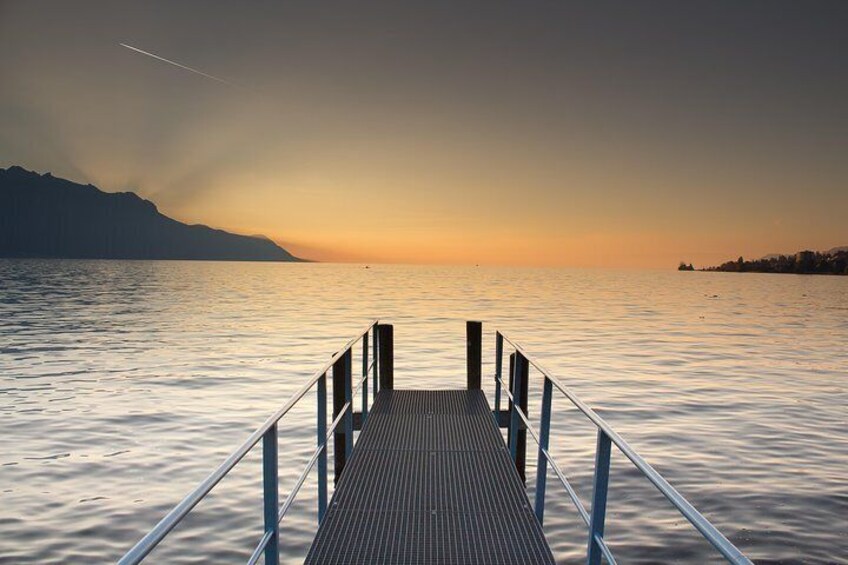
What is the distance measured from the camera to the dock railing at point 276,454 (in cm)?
246

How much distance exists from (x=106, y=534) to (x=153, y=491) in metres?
1.58

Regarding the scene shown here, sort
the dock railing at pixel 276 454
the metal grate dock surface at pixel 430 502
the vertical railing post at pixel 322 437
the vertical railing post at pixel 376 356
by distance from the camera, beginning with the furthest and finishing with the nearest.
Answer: the vertical railing post at pixel 376 356 < the vertical railing post at pixel 322 437 < the metal grate dock surface at pixel 430 502 < the dock railing at pixel 276 454

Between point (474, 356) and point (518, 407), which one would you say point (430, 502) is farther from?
point (474, 356)

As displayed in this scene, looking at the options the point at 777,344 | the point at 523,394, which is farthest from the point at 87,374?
the point at 777,344

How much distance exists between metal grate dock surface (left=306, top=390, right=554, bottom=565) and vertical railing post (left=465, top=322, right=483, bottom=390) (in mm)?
2485

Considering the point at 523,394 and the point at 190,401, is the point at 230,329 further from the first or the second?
the point at 523,394

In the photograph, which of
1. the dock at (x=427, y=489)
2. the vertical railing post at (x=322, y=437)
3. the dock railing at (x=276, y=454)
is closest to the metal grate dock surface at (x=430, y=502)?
the dock at (x=427, y=489)

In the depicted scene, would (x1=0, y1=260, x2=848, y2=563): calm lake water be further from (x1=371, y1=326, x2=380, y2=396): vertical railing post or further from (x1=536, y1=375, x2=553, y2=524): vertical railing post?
(x1=536, y1=375, x2=553, y2=524): vertical railing post

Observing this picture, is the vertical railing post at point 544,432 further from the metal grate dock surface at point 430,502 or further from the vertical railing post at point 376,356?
the vertical railing post at point 376,356

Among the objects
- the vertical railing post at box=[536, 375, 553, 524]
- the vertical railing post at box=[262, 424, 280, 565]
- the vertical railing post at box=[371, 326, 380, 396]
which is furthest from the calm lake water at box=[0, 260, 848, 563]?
the vertical railing post at box=[262, 424, 280, 565]

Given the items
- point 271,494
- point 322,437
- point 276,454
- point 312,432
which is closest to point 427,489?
point 322,437

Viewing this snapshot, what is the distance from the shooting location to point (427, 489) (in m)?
6.27

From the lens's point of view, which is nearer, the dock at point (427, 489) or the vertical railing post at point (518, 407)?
the dock at point (427, 489)

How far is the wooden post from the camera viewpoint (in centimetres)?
1139
